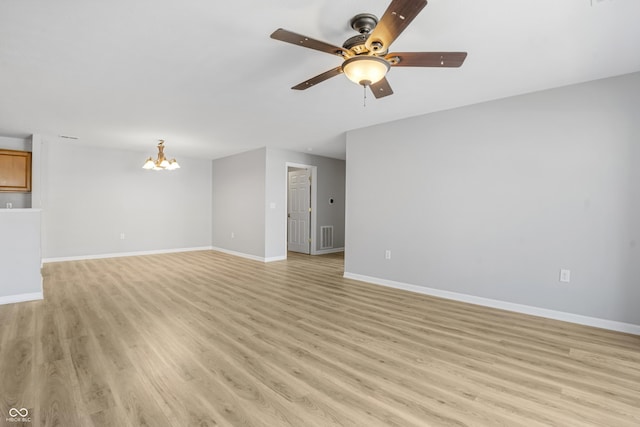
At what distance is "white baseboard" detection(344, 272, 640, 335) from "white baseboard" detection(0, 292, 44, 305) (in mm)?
4455

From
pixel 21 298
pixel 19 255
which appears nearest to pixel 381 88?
pixel 19 255

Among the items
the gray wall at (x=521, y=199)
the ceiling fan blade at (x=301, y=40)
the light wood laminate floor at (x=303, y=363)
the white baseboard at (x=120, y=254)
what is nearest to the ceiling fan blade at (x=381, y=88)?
the ceiling fan blade at (x=301, y=40)

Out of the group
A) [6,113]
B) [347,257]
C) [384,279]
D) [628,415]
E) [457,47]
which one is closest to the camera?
[628,415]

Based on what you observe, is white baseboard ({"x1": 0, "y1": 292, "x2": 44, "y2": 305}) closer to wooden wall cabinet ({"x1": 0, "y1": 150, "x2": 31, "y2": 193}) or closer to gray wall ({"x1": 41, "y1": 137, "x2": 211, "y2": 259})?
gray wall ({"x1": 41, "y1": 137, "x2": 211, "y2": 259})

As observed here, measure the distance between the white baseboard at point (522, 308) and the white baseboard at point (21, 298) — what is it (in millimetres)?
4455

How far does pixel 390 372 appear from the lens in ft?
7.34

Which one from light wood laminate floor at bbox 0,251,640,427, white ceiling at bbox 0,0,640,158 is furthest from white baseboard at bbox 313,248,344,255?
white ceiling at bbox 0,0,640,158

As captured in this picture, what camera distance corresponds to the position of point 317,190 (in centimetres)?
779

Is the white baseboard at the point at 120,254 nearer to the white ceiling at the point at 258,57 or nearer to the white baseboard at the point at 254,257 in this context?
A: the white baseboard at the point at 254,257

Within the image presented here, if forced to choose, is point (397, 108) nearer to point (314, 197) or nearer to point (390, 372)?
point (390, 372)

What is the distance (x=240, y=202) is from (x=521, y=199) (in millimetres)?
5778

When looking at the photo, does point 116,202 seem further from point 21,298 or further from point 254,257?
point 21,298

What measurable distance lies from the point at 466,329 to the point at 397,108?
2735mm

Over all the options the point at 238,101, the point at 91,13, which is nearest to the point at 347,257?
the point at 238,101
